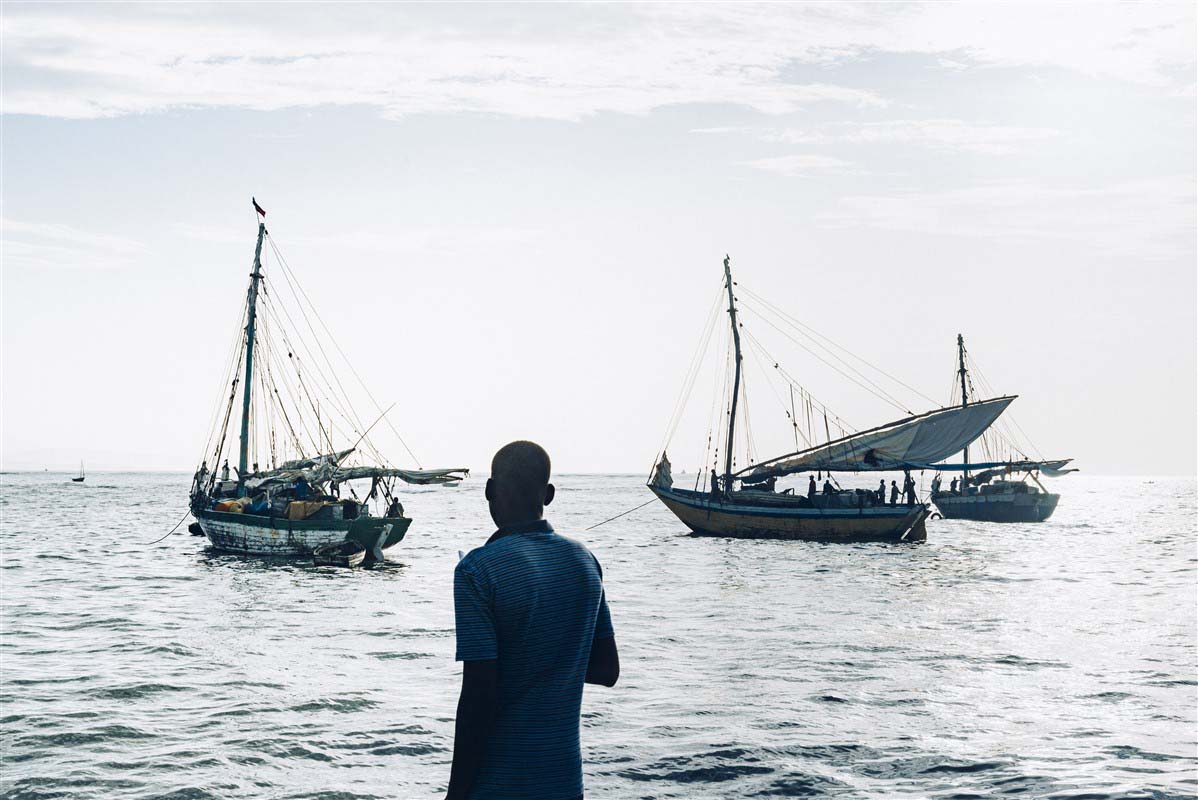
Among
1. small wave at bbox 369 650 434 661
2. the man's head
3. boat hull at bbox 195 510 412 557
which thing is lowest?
small wave at bbox 369 650 434 661

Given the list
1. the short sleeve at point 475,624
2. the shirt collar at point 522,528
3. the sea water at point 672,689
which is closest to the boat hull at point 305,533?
the sea water at point 672,689

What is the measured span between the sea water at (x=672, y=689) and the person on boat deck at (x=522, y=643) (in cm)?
666

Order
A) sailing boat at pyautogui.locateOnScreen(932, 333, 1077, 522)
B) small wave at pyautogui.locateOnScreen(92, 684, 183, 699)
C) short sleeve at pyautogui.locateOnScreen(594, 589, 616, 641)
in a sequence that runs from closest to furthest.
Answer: short sleeve at pyautogui.locateOnScreen(594, 589, 616, 641)
small wave at pyautogui.locateOnScreen(92, 684, 183, 699)
sailing boat at pyautogui.locateOnScreen(932, 333, 1077, 522)

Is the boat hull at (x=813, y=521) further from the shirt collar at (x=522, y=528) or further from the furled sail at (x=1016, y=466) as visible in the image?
the shirt collar at (x=522, y=528)

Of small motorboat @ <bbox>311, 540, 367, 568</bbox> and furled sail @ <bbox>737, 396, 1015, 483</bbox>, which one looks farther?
furled sail @ <bbox>737, 396, 1015, 483</bbox>

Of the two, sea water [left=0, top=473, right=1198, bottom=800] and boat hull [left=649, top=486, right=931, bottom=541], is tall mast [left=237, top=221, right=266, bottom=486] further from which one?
boat hull [left=649, top=486, right=931, bottom=541]

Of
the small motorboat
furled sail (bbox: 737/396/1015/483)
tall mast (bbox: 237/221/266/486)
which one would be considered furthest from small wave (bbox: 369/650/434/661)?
furled sail (bbox: 737/396/1015/483)

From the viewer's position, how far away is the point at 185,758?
1163 cm

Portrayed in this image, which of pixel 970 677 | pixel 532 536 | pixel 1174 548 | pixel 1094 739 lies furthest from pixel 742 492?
pixel 532 536

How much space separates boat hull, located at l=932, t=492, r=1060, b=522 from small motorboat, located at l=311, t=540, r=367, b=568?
5516 cm

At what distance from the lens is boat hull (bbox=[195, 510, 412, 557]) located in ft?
135

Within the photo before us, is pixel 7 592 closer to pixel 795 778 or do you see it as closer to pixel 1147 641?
pixel 795 778

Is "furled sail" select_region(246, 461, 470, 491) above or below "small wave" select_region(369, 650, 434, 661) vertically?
above

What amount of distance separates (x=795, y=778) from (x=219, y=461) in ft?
149
